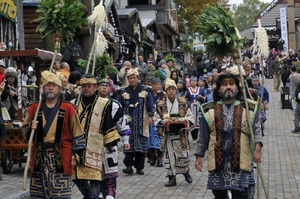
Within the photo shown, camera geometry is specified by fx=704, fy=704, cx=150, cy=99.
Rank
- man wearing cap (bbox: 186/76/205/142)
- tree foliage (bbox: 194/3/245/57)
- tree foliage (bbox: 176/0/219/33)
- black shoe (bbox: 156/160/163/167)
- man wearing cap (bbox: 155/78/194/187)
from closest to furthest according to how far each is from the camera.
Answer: tree foliage (bbox: 194/3/245/57)
man wearing cap (bbox: 155/78/194/187)
black shoe (bbox: 156/160/163/167)
man wearing cap (bbox: 186/76/205/142)
tree foliage (bbox: 176/0/219/33)

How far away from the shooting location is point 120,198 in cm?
1077

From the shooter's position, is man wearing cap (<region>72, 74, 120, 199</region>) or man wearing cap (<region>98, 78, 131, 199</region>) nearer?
man wearing cap (<region>72, 74, 120, 199</region>)

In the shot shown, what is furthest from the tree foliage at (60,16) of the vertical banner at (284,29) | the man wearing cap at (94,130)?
the vertical banner at (284,29)

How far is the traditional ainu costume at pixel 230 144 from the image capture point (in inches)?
308

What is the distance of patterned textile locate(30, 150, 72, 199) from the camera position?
779 centimetres

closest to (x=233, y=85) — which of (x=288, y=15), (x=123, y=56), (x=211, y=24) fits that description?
(x=211, y=24)

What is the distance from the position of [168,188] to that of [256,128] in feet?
13.4

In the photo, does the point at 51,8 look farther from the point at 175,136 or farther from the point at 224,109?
the point at 175,136

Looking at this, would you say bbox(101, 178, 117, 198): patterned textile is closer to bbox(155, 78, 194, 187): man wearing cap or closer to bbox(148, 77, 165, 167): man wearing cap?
bbox(155, 78, 194, 187): man wearing cap

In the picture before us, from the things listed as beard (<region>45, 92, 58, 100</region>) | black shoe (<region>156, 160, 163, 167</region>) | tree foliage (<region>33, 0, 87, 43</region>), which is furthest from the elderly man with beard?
black shoe (<region>156, 160, 163, 167</region>)

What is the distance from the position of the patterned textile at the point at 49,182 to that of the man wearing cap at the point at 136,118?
5.43 metres

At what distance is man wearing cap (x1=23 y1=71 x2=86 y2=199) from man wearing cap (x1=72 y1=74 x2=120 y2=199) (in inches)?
46.2

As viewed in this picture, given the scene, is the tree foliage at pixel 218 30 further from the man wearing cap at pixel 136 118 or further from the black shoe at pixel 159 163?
the black shoe at pixel 159 163

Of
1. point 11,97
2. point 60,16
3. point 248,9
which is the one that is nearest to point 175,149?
point 11,97
